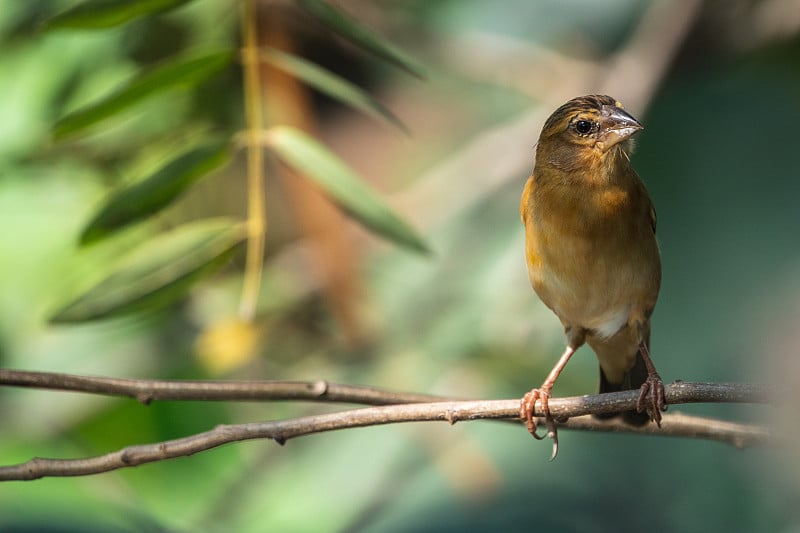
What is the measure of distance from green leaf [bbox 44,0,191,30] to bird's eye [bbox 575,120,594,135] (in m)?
0.74

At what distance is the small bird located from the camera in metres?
1.70

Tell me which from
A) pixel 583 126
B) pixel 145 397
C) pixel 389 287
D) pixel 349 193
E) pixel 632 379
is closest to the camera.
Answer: pixel 145 397

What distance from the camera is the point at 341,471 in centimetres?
348

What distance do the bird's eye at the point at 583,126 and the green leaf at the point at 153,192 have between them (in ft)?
2.23

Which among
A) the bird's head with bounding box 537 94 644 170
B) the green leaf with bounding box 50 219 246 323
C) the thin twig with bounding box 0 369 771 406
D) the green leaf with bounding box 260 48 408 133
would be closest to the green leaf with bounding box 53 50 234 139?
the green leaf with bounding box 260 48 408 133

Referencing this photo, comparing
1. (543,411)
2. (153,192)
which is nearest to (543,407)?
(543,411)

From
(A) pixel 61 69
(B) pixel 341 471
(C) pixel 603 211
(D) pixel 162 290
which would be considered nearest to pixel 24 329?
(A) pixel 61 69

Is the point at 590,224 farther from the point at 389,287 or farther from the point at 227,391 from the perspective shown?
the point at 389,287

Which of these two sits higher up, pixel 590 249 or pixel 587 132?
pixel 587 132

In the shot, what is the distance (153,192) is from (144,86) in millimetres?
204

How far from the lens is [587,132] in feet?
5.63

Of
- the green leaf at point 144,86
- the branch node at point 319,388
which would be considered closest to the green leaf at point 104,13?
the green leaf at point 144,86

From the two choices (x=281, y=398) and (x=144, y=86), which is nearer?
(x=281, y=398)

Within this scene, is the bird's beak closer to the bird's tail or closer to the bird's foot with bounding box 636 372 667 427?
the bird's foot with bounding box 636 372 667 427
